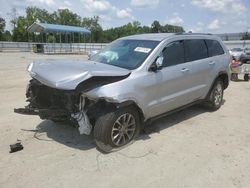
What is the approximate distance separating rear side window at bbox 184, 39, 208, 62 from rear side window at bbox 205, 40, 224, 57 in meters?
0.19

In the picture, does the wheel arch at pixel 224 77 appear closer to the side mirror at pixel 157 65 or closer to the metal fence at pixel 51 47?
the side mirror at pixel 157 65

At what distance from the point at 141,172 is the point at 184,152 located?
3.24ft

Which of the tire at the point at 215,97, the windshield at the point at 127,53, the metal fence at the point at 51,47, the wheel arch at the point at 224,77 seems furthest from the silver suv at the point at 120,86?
the metal fence at the point at 51,47

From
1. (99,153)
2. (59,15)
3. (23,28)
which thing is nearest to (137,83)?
(99,153)

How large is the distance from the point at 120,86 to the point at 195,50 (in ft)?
8.25

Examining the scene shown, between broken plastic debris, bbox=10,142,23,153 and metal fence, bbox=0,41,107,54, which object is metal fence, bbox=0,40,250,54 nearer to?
metal fence, bbox=0,41,107,54

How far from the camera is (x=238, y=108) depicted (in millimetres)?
7516

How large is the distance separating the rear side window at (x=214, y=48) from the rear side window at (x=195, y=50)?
195 mm

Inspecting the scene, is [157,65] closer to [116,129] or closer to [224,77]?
[116,129]

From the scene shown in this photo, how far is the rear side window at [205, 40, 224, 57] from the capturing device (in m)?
6.81

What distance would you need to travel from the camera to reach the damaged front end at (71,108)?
4.48 meters

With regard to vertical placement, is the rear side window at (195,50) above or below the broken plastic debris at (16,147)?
above

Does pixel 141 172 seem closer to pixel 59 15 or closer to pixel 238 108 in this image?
pixel 238 108

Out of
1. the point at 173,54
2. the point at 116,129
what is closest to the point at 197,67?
the point at 173,54
